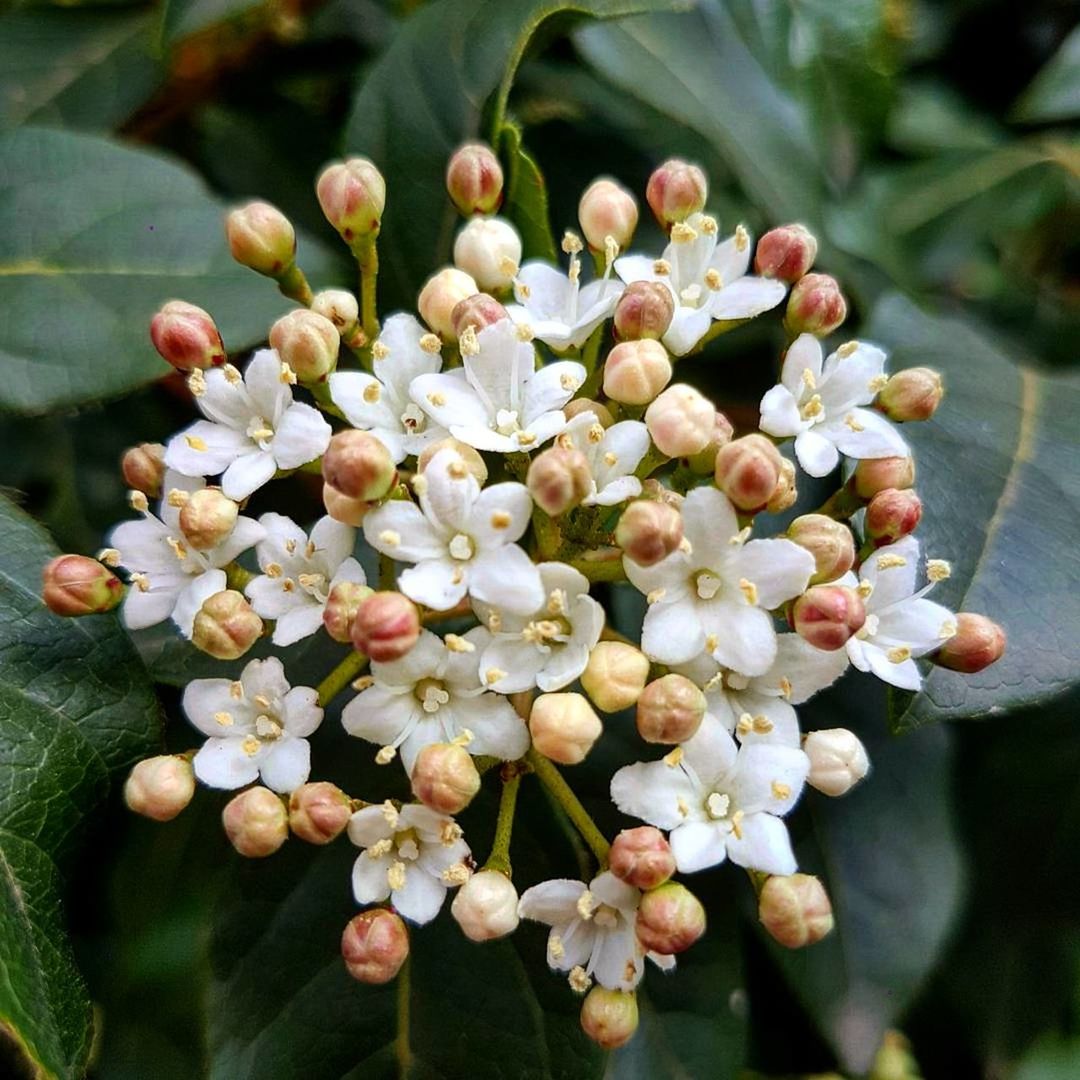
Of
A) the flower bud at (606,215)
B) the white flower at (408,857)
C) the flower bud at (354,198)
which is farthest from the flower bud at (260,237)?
the white flower at (408,857)

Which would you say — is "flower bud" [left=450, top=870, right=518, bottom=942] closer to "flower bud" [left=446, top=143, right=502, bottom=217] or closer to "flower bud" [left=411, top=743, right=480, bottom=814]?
"flower bud" [left=411, top=743, right=480, bottom=814]

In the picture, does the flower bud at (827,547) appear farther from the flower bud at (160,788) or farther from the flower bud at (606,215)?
the flower bud at (160,788)

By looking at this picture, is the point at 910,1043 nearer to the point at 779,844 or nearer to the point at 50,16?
the point at 779,844

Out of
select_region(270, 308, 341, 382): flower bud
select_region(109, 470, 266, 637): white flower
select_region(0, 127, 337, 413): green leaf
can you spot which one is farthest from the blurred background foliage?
select_region(270, 308, 341, 382): flower bud

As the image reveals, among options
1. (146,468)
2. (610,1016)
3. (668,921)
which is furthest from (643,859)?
(146,468)

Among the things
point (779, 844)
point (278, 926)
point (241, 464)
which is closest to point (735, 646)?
point (779, 844)

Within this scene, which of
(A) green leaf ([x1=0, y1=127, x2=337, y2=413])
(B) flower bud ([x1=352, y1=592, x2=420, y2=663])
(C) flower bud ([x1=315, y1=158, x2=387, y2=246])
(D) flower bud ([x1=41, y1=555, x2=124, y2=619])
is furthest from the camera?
(A) green leaf ([x1=0, y1=127, x2=337, y2=413])
